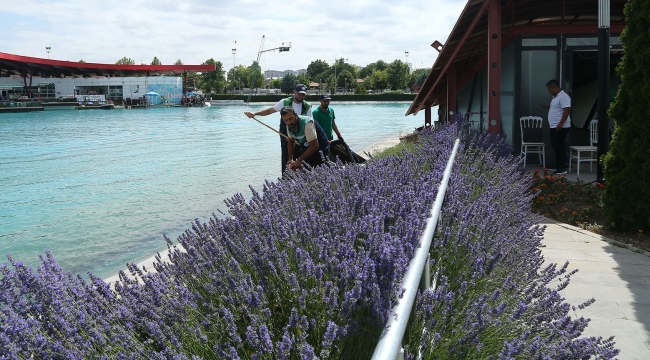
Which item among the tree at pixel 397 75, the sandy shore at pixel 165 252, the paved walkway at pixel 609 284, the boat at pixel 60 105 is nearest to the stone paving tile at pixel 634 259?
the paved walkway at pixel 609 284

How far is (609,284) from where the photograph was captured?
5.35 m

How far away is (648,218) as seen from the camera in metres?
6.80

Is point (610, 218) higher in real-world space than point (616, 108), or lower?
lower

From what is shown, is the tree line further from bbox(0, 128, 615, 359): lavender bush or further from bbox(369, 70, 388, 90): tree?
bbox(0, 128, 615, 359): lavender bush

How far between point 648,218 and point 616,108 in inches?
50.8

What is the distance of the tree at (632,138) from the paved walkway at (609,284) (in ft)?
1.39

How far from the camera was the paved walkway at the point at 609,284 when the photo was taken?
4.24m

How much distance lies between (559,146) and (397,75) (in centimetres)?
13323

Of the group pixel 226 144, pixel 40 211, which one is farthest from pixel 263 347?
pixel 226 144

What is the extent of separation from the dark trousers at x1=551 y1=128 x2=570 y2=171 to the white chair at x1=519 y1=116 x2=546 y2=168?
0.50 m

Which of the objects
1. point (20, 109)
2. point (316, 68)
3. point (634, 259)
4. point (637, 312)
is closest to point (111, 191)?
point (634, 259)

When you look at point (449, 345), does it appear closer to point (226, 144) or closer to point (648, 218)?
point (648, 218)

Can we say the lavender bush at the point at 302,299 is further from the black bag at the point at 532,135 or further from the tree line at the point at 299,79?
the tree line at the point at 299,79

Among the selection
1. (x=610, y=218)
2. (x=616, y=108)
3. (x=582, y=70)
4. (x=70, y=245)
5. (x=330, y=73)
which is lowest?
(x=70, y=245)
